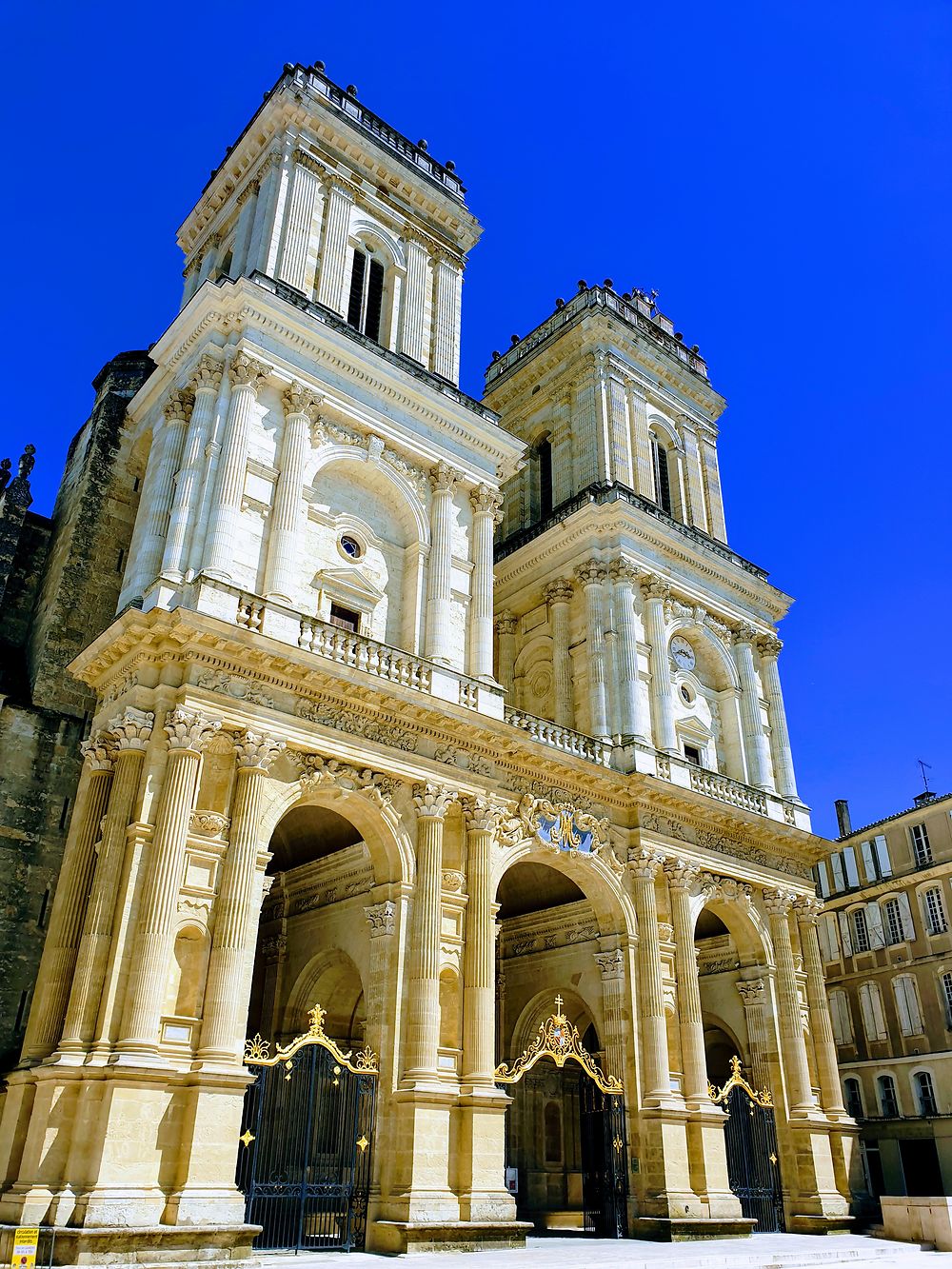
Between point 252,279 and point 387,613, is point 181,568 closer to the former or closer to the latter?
point 387,613

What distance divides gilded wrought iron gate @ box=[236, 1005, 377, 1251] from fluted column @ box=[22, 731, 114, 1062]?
2890 mm

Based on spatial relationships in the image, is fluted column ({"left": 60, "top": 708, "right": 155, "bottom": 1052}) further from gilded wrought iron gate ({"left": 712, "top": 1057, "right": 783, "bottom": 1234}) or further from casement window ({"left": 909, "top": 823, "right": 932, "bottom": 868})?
casement window ({"left": 909, "top": 823, "right": 932, "bottom": 868})

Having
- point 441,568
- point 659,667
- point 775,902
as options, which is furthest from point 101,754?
point 775,902

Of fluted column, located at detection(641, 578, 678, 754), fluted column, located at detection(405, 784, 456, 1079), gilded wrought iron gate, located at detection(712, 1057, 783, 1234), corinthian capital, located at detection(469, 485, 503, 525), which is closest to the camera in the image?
fluted column, located at detection(405, 784, 456, 1079)

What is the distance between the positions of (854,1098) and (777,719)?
1714 centimetres

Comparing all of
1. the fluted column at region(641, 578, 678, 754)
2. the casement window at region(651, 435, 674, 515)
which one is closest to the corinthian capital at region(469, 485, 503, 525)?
the fluted column at region(641, 578, 678, 754)

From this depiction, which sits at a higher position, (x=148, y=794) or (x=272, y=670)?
(x=272, y=670)

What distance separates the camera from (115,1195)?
13.1 meters

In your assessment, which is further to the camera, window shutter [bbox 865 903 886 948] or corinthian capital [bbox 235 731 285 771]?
window shutter [bbox 865 903 886 948]

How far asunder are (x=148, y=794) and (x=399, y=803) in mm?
4571

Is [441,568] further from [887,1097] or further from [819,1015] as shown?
[887,1097]

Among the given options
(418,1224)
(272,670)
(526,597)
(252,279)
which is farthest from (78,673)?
(526,597)

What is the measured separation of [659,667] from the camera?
25.3m

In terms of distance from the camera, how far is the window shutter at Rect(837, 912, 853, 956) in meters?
38.9
